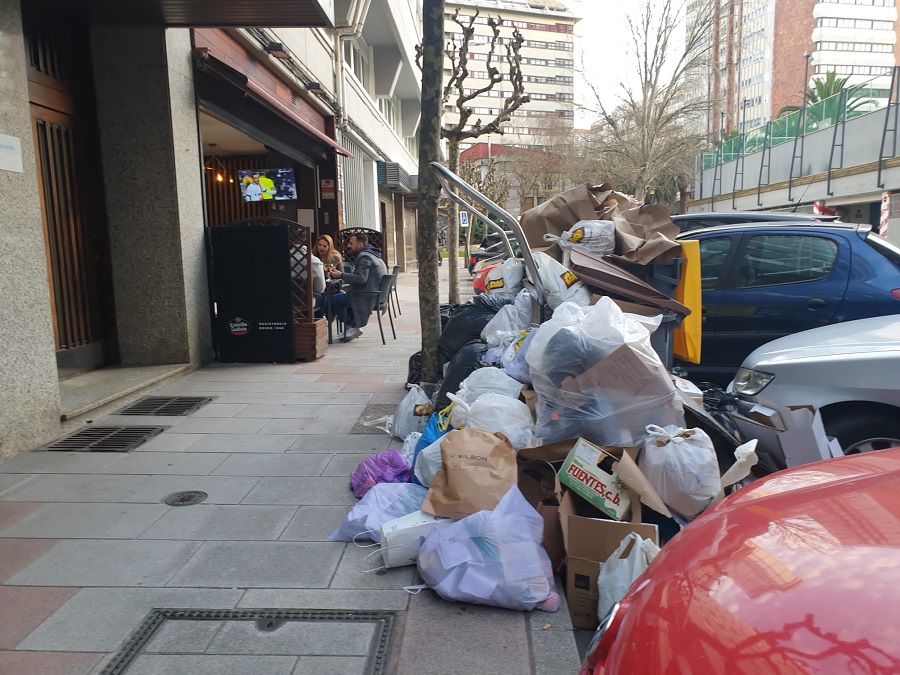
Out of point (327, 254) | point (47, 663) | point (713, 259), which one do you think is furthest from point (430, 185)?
point (327, 254)

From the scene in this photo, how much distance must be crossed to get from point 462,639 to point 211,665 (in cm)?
94

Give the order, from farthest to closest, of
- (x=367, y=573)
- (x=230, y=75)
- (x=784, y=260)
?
(x=230, y=75)
(x=784, y=260)
(x=367, y=573)

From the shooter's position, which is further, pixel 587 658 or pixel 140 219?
pixel 140 219

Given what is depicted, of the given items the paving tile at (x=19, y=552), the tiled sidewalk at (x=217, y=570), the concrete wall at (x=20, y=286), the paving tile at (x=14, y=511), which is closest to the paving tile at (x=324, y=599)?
the tiled sidewalk at (x=217, y=570)

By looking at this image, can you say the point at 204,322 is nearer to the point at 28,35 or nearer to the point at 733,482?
the point at 28,35

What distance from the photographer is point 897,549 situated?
4.59 ft

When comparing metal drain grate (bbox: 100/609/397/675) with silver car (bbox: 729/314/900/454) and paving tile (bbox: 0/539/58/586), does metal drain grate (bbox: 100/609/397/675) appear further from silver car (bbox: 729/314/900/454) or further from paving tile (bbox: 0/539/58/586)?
silver car (bbox: 729/314/900/454)

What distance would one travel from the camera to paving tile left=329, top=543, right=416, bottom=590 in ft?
10.3

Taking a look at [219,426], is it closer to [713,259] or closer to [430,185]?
[430,185]

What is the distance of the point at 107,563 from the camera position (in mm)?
3334

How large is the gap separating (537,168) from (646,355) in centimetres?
4955

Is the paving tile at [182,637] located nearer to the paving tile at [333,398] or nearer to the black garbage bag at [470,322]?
the black garbage bag at [470,322]

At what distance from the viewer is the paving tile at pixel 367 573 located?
3.14m

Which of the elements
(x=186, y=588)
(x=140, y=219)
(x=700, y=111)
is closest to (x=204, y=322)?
(x=140, y=219)
